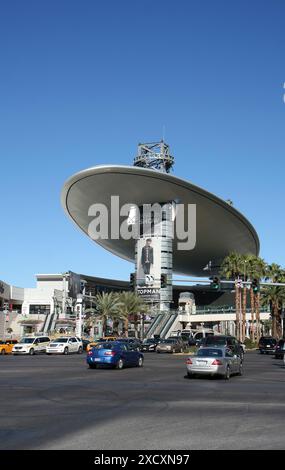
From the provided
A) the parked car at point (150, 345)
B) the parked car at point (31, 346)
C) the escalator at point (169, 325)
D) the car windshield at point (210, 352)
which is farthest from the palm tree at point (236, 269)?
the car windshield at point (210, 352)

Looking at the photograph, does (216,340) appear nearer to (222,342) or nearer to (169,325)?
(222,342)

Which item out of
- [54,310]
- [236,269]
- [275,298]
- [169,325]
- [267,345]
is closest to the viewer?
[267,345]

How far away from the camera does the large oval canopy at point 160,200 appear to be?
109000 mm

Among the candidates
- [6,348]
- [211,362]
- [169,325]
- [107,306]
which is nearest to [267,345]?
[6,348]

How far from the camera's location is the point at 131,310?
90.9 m

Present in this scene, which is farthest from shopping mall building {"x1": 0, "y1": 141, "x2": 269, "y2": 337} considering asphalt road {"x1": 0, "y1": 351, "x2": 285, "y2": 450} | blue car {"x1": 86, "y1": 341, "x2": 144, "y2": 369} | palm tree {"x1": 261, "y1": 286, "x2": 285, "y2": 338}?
asphalt road {"x1": 0, "y1": 351, "x2": 285, "y2": 450}

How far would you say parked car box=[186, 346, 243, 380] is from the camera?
80.9 ft

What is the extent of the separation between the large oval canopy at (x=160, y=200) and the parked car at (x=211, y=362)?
271 feet

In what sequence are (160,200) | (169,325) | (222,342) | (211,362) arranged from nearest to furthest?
(211,362), (222,342), (169,325), (160,200)

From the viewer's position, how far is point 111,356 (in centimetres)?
3080

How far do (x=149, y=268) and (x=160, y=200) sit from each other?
13.2 m

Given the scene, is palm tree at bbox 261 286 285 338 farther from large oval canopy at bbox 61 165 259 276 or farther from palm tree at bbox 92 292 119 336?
large oval canopy at bbox 61 165 259 276

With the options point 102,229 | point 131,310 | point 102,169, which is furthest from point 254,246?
point 131,310

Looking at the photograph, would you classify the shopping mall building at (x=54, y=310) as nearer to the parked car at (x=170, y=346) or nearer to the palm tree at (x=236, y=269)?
the palm tree at (x=236, y=269)
